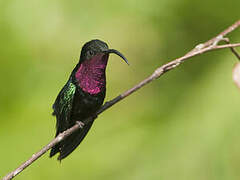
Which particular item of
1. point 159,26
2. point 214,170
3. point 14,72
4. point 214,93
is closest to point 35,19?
point 14,72

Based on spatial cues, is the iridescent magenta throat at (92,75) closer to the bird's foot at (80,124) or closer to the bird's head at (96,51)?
the bird's head at (96,51)

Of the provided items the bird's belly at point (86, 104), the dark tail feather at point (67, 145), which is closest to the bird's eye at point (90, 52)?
the bird's belly at point (86, 104)

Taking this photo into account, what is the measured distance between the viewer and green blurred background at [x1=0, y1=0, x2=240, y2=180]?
242cm

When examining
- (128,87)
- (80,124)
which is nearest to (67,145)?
(80,124)

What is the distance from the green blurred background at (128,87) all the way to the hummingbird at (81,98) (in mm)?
590

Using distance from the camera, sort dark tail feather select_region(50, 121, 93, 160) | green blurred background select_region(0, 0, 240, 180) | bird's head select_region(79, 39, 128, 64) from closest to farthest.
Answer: bird's head select_region(79, 39, 128, 64) → dark tail feather select_region(50, 121, 93, 160) → green blurred background select_region(0, 0, 240, 180)

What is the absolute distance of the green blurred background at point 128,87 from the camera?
242 cm

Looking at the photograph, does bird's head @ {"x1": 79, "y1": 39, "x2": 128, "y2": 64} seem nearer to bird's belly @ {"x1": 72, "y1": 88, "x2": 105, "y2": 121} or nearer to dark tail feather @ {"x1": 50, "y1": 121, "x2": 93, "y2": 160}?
bird's belly @ {"x1": 72, "y1": 88, "x2": 105, "y2": 121}

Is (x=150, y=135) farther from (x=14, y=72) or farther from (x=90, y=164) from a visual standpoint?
(x=14, y=72)

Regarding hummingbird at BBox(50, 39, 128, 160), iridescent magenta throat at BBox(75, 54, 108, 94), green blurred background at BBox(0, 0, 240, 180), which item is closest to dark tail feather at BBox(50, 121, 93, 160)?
hummingbird at BBox(50, 39, 128, 160)

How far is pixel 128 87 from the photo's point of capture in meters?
2.86

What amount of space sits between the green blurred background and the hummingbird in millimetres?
590

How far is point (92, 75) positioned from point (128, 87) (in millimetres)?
999

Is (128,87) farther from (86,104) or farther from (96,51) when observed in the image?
(96,51)
